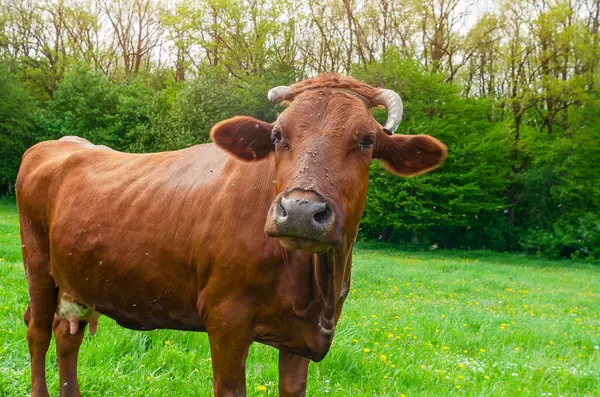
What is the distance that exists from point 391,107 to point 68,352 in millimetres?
3010

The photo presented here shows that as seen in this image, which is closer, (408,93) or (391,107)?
(391,107)

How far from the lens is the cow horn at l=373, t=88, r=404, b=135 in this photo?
9.82 feet

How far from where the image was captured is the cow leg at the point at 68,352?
3768 mm

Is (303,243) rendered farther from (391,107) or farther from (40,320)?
(40,320)

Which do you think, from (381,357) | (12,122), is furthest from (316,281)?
(12,122)

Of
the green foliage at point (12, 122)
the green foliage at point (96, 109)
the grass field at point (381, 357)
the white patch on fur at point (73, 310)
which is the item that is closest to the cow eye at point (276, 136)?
the grass field at point (381, 357)

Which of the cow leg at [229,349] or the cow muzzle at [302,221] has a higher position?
the cow muzzle at [302,221]

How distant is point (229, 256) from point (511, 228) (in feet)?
92.7

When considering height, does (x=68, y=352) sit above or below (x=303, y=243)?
below

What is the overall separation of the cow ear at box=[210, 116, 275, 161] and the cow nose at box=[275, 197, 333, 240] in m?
0.87

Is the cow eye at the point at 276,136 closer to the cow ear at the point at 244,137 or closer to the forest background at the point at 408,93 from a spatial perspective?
the cow ear at the point at 244,137

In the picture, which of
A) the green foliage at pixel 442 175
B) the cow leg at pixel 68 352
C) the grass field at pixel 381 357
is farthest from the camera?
the green foliage at pixel 442 175

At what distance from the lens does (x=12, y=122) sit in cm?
3394

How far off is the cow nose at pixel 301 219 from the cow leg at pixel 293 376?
137 centimetres
